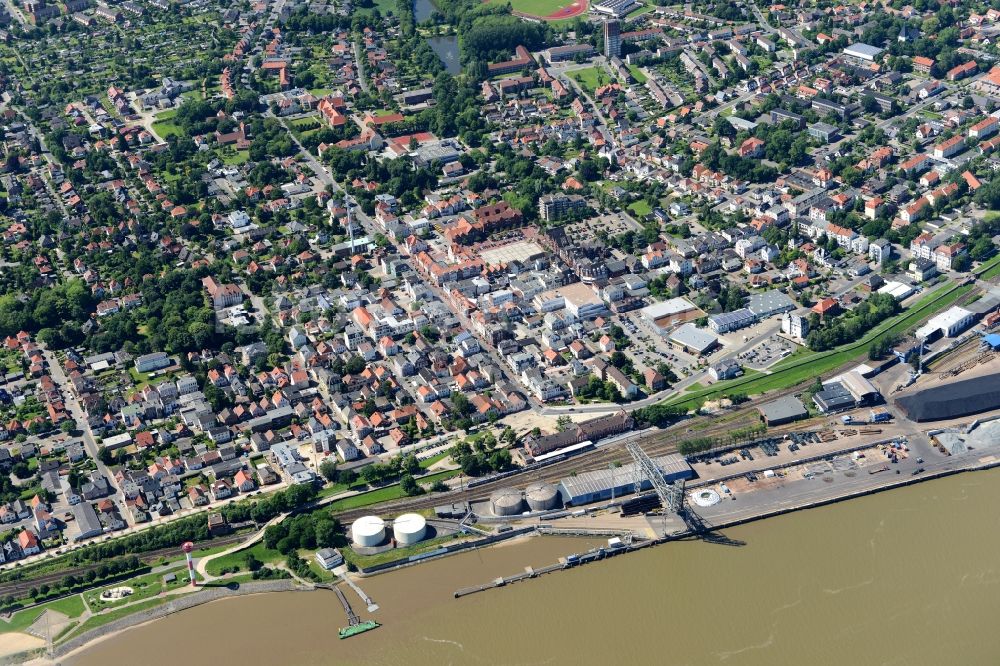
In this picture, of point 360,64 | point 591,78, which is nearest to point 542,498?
point 591,78

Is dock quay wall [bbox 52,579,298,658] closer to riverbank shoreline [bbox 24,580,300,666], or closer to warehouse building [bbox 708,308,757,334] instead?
riverbank shoreline [bbox 24,580,300,666]

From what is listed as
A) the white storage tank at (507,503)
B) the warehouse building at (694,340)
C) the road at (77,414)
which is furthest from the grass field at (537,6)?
the white storage tank at (507,503)

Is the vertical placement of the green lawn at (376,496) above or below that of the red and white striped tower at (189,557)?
below

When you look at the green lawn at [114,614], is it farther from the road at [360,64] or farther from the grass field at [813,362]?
the road at [360,64]

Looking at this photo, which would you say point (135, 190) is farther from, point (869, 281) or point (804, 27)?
point (804, 27)

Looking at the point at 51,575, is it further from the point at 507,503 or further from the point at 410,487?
the point at 507,503

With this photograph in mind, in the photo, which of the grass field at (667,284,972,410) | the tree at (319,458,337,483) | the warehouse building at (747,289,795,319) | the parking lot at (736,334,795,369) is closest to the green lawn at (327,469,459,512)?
the tree at (319,458,337,483)

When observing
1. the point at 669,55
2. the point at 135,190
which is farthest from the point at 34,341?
the point at 669,55
